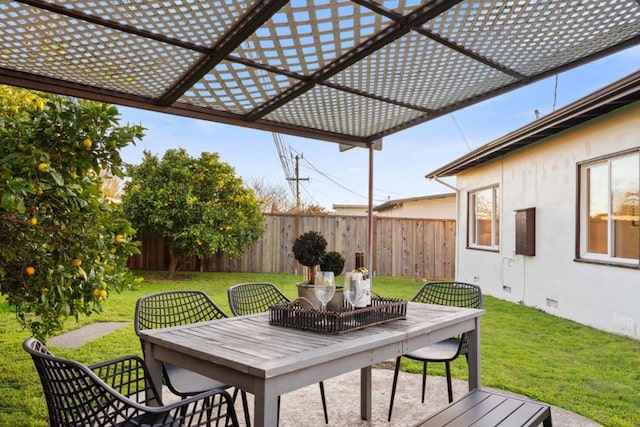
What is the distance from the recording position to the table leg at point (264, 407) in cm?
153

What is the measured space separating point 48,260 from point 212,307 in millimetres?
1024

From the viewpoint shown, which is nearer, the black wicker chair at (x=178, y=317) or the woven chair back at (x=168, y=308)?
the black wicker chair at (x=178, y=317)

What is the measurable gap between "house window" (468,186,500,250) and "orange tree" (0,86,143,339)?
25.4 ft

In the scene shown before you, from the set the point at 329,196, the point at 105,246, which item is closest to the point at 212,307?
the point at 105,246

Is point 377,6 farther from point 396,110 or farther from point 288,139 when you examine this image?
point 288,139

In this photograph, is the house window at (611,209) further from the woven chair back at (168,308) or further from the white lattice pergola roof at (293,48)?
the woven chair back at (168,308)

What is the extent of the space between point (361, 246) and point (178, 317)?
8.45 metres

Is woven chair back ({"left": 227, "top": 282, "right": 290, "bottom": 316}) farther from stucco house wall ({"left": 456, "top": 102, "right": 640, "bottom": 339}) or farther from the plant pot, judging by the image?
stucco house wall ({"left": 456, "top": 102, "right": 640, "bottom": 339})

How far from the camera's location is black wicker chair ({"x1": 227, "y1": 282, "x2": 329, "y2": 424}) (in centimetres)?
310

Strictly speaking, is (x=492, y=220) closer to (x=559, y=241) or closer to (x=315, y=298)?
(x=559, y=241)

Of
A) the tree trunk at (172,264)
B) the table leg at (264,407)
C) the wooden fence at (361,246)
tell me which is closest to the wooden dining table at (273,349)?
the table leg at (264,407)

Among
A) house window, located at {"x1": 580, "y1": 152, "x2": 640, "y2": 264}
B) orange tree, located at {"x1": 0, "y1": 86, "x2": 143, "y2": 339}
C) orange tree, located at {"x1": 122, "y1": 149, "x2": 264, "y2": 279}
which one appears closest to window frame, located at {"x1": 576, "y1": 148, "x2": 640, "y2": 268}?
house window, located at {"x1": 580, "y1": 152, "x2": 640, "y2": 264}

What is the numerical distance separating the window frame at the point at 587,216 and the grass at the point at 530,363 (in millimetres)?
872

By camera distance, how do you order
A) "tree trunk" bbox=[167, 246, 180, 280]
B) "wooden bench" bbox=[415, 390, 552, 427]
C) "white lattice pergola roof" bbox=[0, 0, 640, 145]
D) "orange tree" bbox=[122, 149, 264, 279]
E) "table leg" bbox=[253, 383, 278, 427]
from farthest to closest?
"tree trunk" bbox=[167, 246, 180, 280], "orange tree" bbox=[122, 149, 264, 279], "white lattice pergola roof" bbox=[0, 0, 640, 145], "wooden bench" bbox=[415, 390, 552, 427], "table leg" bbox=[253, 383, 278, 427]
